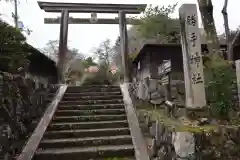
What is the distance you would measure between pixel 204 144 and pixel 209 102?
1.70 meters

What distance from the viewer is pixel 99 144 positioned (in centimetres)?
592

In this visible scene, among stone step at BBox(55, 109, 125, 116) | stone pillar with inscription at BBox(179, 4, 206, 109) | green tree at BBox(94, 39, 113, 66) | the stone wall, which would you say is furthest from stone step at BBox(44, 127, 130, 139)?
green tree at BBox(94, 39, 113, 66)

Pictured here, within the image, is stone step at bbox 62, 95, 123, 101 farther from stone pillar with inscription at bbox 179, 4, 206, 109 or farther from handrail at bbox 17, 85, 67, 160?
stone pillar with inscription at bbox 179, 4, 206, 109

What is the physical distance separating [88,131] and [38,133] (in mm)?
1166

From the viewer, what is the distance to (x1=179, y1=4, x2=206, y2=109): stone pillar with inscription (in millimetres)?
5312

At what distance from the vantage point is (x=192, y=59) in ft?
18.2

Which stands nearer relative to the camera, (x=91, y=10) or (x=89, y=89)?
(x=89, y=89)

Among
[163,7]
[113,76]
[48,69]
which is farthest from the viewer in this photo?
[113,76]

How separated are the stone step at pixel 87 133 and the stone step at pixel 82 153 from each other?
2.14ft

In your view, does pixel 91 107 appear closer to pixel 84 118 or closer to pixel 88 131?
pixel 84 118

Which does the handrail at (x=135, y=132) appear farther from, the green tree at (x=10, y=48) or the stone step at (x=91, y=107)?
the green tree at (x=10, y=48)

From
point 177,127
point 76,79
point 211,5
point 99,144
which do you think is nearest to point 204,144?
point 177,127

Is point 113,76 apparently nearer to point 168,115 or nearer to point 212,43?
point 212,43

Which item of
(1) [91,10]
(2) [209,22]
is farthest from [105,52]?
(2) [209,22]
